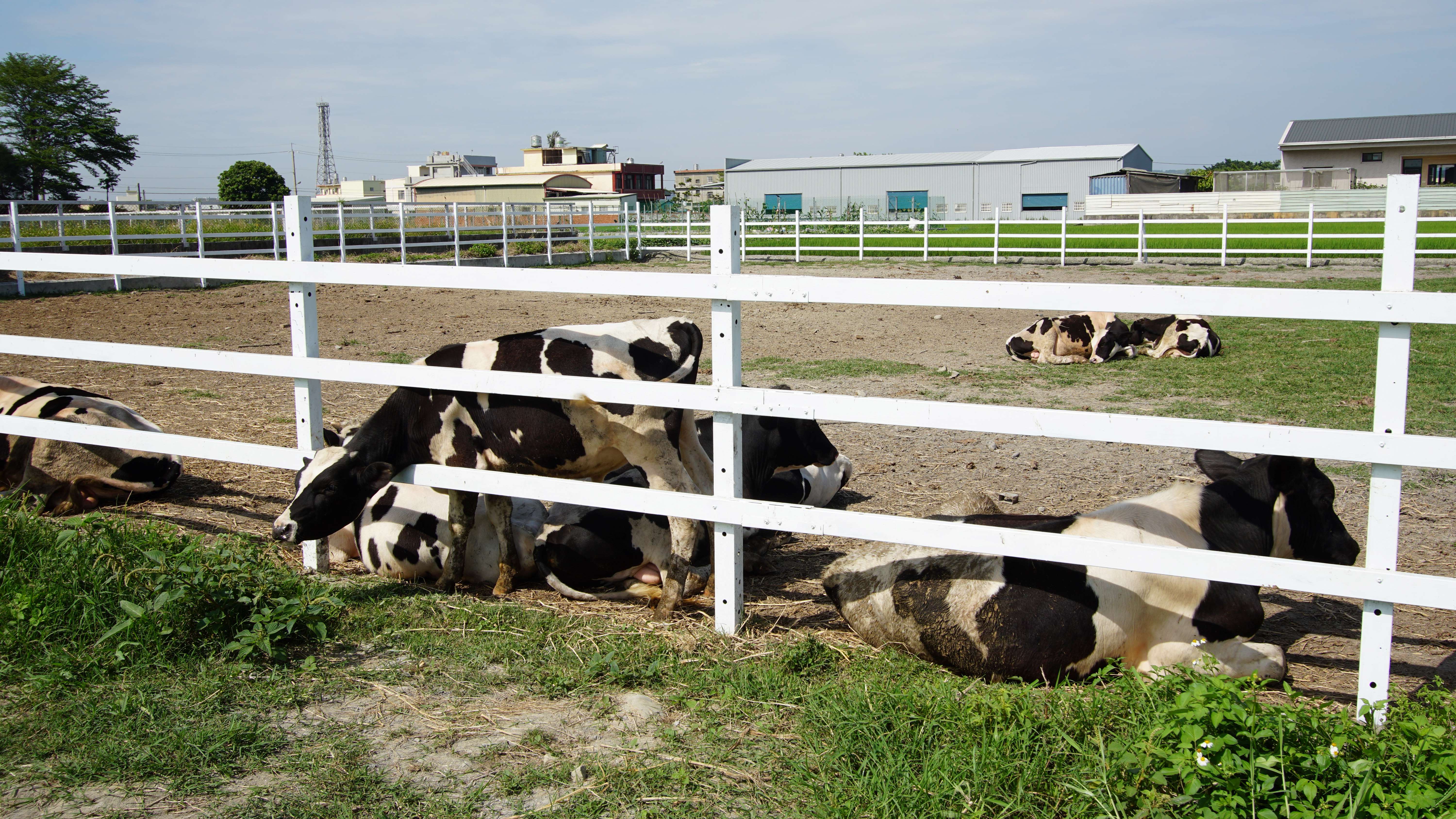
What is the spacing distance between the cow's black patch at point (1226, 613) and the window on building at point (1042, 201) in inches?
2301

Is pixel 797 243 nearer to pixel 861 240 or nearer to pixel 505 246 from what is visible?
pixel 861 240

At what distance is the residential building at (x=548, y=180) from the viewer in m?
69.1

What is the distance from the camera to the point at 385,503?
5.14 meters

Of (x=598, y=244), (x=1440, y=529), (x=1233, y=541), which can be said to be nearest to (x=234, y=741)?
(x=1233, y=541)

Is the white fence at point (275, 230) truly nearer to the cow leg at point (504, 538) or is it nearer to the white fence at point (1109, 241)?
the white fence at point (1109, 241)

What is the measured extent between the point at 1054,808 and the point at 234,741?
90.9 inches

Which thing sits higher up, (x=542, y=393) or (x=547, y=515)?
(x=542, y=393)

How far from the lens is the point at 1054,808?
2.59 meters

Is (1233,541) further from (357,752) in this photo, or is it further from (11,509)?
(11,509)

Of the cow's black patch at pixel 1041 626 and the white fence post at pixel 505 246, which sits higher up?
the white fence post at pixel 505 246

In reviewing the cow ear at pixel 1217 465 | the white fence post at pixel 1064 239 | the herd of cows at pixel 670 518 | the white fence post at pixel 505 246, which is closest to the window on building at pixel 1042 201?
the white fence post at pixel 1064 239

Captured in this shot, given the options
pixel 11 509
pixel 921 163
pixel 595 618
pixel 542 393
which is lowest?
pixel 595 618

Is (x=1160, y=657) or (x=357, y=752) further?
(x=1160, y=657)

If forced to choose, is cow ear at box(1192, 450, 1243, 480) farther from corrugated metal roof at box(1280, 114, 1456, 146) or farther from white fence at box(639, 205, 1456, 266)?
corrugated metal roof at box(1280, 114, 1456, 146)
